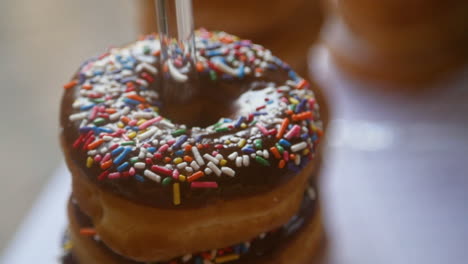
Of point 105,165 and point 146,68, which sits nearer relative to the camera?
point 105,165

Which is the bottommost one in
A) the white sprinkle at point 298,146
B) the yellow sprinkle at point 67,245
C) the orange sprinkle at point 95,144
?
the yellow sprinkle at point 67,245

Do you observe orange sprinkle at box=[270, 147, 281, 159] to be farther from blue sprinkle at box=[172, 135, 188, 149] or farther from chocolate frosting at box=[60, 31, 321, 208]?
blue sprinkle at box=[172, 135, 188, 149]

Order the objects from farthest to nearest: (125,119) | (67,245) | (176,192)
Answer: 1. (67,245)
2. (125,119)
3. (176,192)

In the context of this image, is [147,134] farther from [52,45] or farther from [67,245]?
[52,45]

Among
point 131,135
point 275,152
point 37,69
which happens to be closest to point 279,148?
point 275,152

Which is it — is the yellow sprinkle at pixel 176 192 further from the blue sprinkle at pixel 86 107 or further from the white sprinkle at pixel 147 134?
the blue sprinkle at pixel 86 107

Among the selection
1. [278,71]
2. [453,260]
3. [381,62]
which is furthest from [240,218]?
[381,62]

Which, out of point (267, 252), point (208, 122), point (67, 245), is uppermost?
point (208, 122)

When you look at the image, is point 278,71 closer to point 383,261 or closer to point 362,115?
point 383,261

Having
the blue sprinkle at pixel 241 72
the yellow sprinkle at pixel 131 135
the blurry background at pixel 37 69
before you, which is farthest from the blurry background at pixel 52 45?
the yellow sprinkle at pixel 131 135
